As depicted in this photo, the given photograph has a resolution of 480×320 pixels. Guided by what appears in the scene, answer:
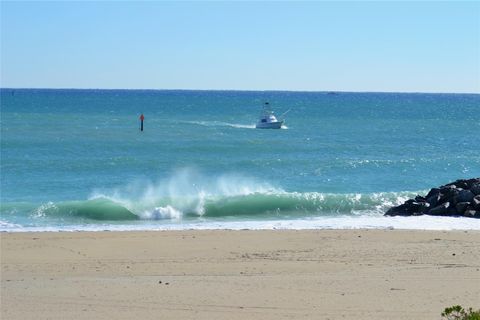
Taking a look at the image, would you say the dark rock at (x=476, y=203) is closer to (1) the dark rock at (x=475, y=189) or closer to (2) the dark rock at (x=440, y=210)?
(2) the dark rock at (x=440, y=210)

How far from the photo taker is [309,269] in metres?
14.5

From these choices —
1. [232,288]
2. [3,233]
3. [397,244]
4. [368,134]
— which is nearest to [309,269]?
[232,288]

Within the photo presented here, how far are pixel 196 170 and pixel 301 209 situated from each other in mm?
11372

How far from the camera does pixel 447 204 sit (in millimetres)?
22828

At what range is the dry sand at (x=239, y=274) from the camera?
11430 mm

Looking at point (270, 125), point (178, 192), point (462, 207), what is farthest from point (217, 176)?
point (270, 125)

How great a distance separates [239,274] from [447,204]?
35.4ft

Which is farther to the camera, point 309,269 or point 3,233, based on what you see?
point 3,233

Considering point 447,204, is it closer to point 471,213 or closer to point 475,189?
point 471,213

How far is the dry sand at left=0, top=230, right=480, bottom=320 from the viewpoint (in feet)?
37.5

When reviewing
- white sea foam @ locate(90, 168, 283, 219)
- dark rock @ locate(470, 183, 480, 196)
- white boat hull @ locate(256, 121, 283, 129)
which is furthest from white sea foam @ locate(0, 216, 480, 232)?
white boat hull @ locate(256, 121, 283, 129)

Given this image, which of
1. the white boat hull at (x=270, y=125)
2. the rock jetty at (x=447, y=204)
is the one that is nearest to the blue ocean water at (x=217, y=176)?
the rock jetty at (x=447, y=204)

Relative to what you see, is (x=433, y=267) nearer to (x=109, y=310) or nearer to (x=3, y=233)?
(x=109, y=310)

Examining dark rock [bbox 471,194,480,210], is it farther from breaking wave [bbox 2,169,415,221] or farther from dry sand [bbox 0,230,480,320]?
dry sand [bbox 0,230,480,320]
